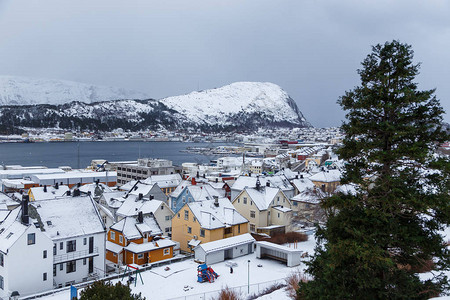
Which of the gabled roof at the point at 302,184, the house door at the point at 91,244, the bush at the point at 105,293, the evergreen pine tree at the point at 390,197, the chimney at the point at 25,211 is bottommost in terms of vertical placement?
the house door at the point at 91,244

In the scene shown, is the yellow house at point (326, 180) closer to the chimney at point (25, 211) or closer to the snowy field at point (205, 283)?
the snowy field at point (205, 283)

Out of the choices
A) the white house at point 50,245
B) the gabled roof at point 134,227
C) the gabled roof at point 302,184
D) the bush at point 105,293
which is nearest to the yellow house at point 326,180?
the gabled roof at point 302,184

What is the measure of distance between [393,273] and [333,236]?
2.04m

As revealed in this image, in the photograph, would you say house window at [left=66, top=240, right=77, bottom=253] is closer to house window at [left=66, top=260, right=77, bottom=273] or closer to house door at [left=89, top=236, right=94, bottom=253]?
house window at [left=66, top=260, right=77, bottom=273]

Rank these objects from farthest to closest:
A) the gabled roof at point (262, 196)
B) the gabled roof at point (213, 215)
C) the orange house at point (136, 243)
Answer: the gabled roof at point (262, 196) < the gabled roof at point (213, 215) < the orange house at point (136, 243)

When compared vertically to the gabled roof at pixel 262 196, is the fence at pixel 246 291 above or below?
below

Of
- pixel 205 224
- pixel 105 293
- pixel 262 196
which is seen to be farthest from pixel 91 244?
pixel 262 196

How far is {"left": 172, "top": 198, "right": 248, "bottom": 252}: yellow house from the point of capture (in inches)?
1264

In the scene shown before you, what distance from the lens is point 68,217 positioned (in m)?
26.6

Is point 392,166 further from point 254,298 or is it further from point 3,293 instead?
point 3,293

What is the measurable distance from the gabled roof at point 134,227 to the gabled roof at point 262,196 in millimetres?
11605

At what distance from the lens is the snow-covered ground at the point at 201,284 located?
21641 mm

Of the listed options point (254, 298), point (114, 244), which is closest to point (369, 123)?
point (254, 298)

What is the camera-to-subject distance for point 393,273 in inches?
454
